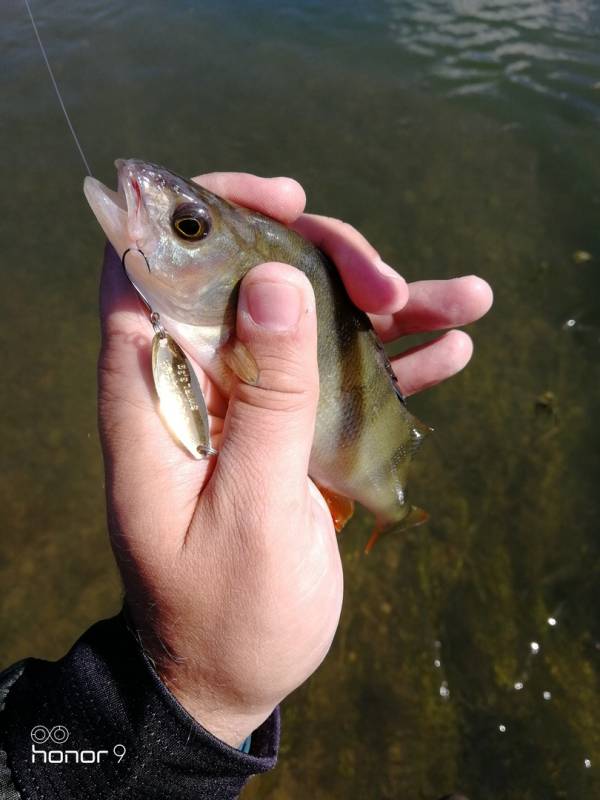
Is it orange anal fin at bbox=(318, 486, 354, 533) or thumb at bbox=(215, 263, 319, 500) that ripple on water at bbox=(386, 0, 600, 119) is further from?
thumb at bbox=(215, 263, 319, 500)

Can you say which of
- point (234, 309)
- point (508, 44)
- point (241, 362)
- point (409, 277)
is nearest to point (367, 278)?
point (234, 309)

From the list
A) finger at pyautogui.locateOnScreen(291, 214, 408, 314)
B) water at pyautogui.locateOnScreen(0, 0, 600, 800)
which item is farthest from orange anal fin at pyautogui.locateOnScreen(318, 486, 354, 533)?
water at pyautogui.locateOnScreen(0, 0, 600, 800)

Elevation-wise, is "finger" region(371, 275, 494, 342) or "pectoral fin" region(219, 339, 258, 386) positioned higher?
"pectoral fin" region(219, 339, 258, 386)

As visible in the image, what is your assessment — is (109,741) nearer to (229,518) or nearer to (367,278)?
(229,518)

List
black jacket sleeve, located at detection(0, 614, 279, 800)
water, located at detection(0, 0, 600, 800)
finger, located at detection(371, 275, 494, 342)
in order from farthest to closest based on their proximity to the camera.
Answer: water, located at detection(0, 0, 600, 800)
finger, located at detection(371, 275, 494, 342)
black jacket sleeve, located at detection(0, 614, 279, 800)

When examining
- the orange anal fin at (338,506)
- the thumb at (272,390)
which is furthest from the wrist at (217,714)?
the orange anal fin at (338,506)

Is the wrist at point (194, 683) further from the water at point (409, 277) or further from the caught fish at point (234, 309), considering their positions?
the water at point (409, 277)
